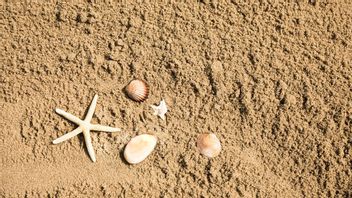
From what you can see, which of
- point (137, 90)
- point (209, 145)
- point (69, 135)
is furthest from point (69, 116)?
point (209, 145)

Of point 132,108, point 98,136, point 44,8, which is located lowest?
point 98,136

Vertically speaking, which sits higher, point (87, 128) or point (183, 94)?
point (183, 94)

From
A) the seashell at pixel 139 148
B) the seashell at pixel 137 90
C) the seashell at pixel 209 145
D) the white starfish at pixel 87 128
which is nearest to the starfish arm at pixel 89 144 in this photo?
the white starfish at pixel 87 128

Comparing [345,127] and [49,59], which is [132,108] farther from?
[345,127]

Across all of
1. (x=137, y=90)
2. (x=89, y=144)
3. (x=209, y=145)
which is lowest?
(x=89, y=144)

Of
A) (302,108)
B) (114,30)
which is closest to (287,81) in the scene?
(302,108)

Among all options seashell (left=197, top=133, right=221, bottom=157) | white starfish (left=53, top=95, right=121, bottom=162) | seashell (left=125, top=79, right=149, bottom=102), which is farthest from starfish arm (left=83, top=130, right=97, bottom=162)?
seashell (left=197, top=133, right=221, bottom=157)

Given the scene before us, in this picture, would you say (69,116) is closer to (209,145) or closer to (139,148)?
(139,148)
